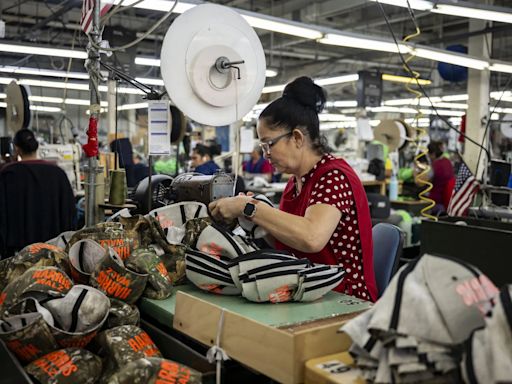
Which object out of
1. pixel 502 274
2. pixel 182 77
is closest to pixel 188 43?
pixel 182 77

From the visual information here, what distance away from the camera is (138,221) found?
2.02 meters

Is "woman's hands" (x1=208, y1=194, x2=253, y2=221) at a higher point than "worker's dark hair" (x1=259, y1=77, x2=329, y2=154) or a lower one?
lower

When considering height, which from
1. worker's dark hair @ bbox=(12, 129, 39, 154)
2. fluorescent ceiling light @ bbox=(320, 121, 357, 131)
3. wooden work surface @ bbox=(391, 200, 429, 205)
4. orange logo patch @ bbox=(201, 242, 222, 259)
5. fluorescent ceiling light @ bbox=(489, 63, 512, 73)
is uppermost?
fluorescent ceiling light @ bbox=(489, 63, 512, 73)

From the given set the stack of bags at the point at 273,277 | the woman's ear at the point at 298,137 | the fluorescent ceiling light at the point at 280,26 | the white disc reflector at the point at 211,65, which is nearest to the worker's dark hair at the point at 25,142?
the fluorescent ceiling light at the point at 280,26

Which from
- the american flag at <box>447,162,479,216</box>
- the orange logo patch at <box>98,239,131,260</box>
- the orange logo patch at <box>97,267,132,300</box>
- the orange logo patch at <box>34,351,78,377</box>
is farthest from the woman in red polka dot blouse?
the american flag at <box>447,162,479,216</box>

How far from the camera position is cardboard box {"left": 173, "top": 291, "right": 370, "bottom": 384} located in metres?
1.13

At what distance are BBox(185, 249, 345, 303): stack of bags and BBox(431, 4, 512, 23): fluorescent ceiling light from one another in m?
3.49

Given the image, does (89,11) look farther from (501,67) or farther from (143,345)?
(501,67)

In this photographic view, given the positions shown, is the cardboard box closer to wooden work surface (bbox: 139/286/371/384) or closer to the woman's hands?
wooden work surface (bbox: 139/286/371/384)

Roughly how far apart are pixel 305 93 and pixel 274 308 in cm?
93

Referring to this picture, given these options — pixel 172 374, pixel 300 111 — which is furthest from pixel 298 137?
pixel 172 374

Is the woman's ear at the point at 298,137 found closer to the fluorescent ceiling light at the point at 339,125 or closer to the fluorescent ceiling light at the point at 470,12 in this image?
the fluorescent ceiling light at the point at 470,12

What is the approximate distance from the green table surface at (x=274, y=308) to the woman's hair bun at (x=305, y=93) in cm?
77

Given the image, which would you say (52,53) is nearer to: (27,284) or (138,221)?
(138,221)
